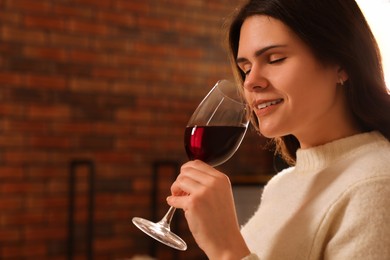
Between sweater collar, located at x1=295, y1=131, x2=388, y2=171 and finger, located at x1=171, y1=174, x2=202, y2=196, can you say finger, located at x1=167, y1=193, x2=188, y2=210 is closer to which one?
finger, located at x1=171, y1=174, x2=202, y2=196

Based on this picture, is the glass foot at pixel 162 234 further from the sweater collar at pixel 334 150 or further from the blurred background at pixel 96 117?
the blurred background at pixel 96 117

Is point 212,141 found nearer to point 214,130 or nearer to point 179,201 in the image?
point 214,130

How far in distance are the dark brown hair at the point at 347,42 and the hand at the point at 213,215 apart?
0.28 meters

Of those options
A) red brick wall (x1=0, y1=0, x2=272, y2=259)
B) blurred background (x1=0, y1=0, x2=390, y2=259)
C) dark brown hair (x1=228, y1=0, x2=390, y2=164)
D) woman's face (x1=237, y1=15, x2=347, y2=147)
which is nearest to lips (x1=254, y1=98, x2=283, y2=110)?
woman's face (x1=237, y1=15, x2=347, y2=147)

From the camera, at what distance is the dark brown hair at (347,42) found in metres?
1.00

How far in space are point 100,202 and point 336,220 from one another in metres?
3.22

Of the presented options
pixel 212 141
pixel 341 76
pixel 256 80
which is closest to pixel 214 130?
pixel 212 141

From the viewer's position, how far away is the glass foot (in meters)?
1.04

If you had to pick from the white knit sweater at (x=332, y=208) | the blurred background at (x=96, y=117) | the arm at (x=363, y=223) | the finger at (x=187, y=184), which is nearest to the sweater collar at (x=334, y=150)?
the white knit sweater at (x=332, y=208)

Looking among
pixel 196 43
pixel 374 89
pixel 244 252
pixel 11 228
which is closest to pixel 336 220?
pixel 244 252

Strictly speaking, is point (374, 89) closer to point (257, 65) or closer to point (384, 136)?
point (384, 136)

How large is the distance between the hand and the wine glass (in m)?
0.12

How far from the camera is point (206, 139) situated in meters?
1.07

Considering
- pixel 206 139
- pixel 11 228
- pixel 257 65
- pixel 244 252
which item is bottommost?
pixel 11 228
